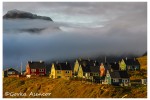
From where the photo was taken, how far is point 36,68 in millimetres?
47156

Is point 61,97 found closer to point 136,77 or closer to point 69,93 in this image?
point 69,93

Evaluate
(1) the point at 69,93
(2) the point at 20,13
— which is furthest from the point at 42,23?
(1) the point at 69,93

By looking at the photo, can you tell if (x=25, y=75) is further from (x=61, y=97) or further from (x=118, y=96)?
(x=118, y=96)

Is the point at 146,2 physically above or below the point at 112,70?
above

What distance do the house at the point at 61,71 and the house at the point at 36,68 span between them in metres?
0.56

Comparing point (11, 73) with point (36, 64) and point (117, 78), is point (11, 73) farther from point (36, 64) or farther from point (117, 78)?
point (117, 78)

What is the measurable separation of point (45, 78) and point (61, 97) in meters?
2.04

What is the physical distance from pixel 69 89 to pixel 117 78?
294cm

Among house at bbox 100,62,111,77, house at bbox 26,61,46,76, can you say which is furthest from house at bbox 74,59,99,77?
house at bbox 26,61,46,76

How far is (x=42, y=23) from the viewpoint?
1834 inches

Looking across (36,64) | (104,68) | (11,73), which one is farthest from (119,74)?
(11,73)

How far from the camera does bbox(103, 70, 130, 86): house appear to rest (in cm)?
4650

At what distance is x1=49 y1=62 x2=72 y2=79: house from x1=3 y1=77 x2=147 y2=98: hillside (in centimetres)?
39

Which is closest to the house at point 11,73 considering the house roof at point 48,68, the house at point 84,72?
the house roof at point 48,68
